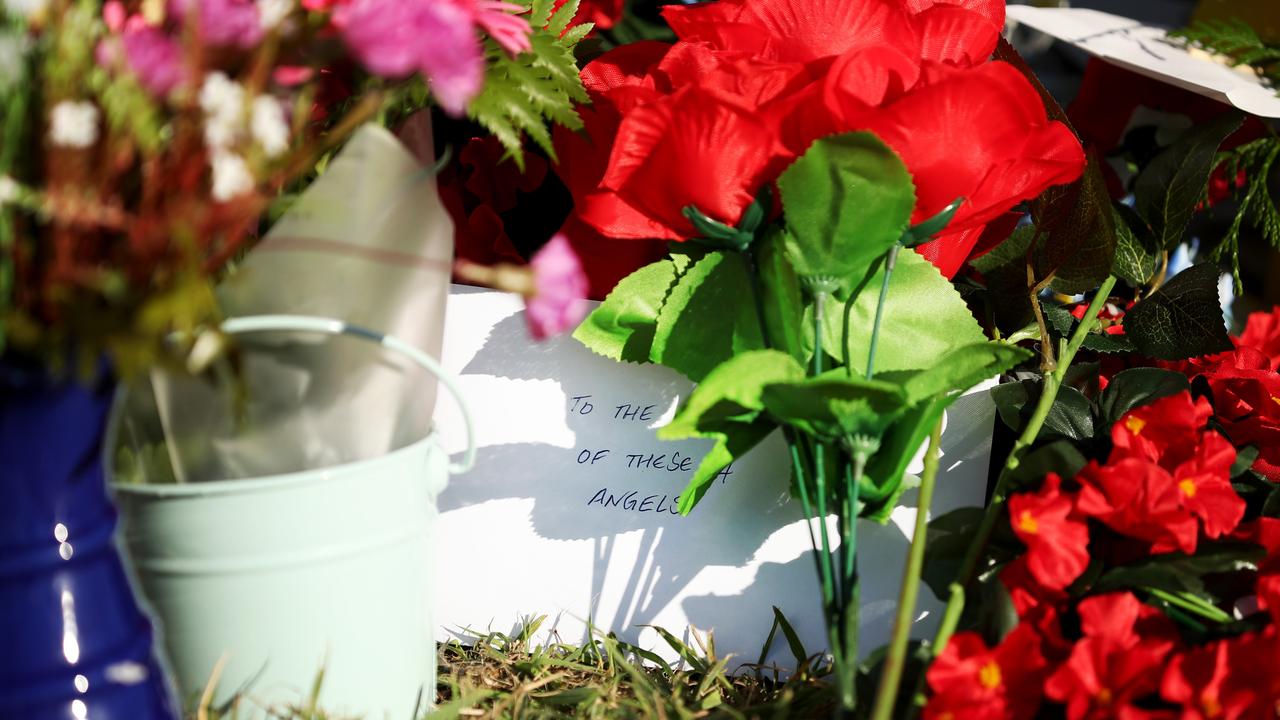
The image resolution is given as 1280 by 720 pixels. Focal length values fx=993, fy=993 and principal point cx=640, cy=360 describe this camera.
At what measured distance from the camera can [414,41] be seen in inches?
13.7

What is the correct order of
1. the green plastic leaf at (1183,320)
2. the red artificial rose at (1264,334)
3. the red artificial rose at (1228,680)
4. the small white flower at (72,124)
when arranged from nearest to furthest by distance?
the small white flower at (72,124)
the red artificial rose at (1228,680)
the green plastic leaf at (1183,320)
the red artificial rose at (1264,334)

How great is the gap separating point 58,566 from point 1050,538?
1.43ft

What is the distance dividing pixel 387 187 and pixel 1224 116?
1.70ft

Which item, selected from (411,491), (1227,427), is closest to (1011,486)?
(1227,427)

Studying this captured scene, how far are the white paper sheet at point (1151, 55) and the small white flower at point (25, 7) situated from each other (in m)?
0.69

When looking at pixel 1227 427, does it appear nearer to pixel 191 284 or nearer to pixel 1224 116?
pixel 1224 116

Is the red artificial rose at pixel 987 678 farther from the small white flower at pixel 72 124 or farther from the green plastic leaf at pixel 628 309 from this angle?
the small white flower at pixel 72 124

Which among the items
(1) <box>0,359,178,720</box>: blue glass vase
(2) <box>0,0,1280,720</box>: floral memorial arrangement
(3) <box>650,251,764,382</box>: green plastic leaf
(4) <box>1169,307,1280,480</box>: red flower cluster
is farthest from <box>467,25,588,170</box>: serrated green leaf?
(4) <box>1169,307,1280,480</box>: red flower cluster

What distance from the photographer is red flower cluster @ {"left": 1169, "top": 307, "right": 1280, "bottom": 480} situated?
62cm

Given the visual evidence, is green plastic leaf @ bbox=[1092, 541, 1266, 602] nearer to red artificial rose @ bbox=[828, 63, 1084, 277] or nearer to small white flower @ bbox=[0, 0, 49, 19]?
red artificial rose @ bbox=[828, 63, 1084, 277]

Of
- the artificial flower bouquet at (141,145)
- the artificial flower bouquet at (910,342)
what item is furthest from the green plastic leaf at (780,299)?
the artificial flower bouquet at (141,145)

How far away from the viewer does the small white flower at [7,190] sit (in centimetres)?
32

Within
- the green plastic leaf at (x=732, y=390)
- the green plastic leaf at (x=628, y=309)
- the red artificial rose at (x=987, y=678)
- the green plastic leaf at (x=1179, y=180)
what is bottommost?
the red artificial rose at (x=987, y=678)

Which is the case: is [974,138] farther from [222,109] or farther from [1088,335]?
[222,109]
